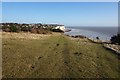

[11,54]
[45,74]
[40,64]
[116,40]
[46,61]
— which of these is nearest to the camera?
[45,74]

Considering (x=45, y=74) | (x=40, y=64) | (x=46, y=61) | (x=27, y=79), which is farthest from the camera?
(x=46, y=61)

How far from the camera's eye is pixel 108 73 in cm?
2295

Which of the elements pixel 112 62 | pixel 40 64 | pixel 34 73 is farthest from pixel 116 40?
pixel 34 73

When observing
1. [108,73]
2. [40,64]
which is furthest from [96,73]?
[40,64]

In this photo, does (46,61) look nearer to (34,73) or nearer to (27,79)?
(34,73)

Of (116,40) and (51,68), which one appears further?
(116,40)

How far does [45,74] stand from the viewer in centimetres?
2184

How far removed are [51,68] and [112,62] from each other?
8.64 meters

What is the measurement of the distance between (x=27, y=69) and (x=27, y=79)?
3574mm

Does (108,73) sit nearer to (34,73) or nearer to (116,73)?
(116,73)

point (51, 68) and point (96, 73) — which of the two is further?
point (51, 68)

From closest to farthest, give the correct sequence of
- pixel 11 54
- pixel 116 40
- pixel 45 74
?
1. pixel 45 74
2. pixel 11 54
3. pixel 116 40

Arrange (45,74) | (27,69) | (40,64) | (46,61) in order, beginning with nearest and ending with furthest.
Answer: (45,74) → (27,69) → (40,64) → (46,61)

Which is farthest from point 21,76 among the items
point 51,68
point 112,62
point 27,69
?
point 112,62
